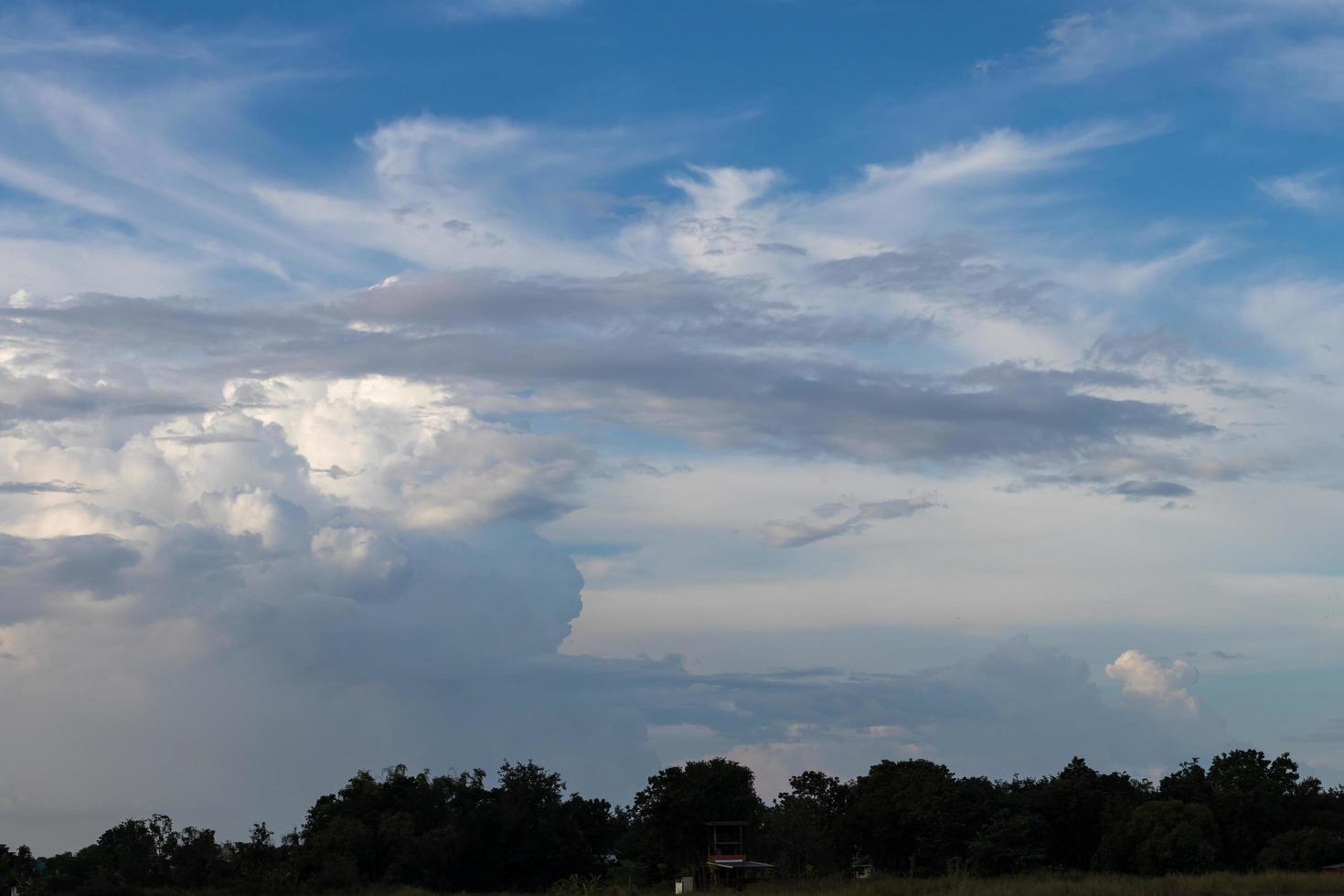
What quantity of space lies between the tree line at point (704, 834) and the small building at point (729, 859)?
45.5 inches

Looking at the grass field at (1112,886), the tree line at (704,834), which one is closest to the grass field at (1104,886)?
the grass field at (1112,886)

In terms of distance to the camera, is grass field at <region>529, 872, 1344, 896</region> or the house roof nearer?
grass field at <region>529, 872, 1344, 896</region>

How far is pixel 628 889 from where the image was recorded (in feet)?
270

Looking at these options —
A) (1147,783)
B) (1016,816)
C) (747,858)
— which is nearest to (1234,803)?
(1016,816)

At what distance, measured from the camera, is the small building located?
9456 centimetres

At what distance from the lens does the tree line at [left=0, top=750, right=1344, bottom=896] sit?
89.2m

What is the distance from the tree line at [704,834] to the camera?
8925cm

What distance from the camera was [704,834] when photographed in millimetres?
100125

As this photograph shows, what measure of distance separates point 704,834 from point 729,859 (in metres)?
3.68

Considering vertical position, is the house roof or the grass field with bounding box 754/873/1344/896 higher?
the grass field with bounding box 754/873/1344/896

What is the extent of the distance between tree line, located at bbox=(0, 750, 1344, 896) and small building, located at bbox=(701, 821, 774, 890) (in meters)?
1.15

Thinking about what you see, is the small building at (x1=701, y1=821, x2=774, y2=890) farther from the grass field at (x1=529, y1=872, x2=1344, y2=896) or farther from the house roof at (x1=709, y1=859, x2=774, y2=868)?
the grass field at (x1=529, y1=872, x2=1344, y2=896)

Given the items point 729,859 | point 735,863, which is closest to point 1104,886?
point 735,863

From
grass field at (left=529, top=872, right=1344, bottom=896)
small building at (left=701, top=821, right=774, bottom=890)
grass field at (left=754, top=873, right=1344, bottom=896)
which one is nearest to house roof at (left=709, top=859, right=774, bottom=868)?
small building at (left=701, top=821, right=774, bottom=890)
